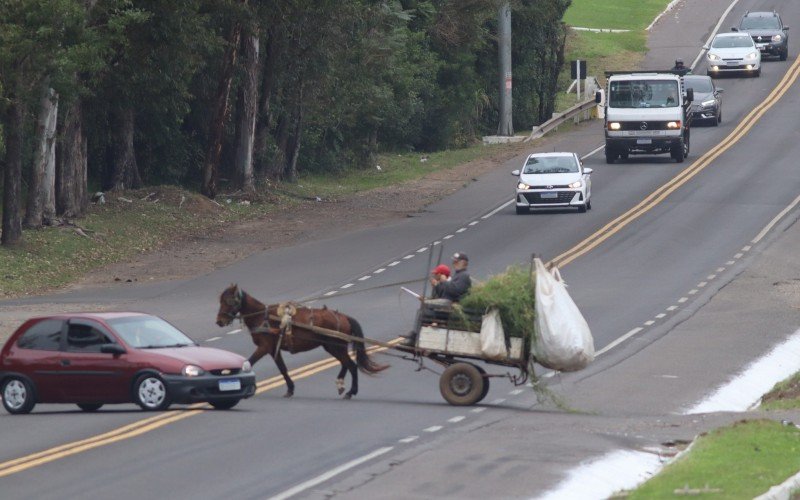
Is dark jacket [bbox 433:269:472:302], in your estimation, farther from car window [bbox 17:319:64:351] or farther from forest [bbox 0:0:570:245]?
forest [bbox 0:0:570:245]

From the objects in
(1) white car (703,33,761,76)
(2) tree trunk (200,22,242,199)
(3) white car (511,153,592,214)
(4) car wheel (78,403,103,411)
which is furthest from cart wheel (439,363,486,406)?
(1) white car (703,33,761,76)

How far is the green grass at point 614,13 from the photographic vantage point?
8488cm

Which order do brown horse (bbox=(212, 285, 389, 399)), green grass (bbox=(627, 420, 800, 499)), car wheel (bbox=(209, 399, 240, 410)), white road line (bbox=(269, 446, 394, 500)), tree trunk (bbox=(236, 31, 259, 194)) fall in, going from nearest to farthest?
green grass (bbox=(627, 420, 800, 499))
white road line (bbox=(269, 446, 394, 500))
car wheel (bbox=(209, 399, 240, 410))
brown horse (bbox=(212, 285, 389, 399))
tree trunk (bbox=(236, 31, 259, 194))

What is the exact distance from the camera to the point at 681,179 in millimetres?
45438

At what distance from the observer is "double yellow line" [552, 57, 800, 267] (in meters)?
34.9

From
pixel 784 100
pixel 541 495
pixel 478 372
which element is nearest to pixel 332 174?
pixel 784 100

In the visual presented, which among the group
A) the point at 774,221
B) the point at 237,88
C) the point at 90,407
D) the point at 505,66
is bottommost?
the point at 90,407

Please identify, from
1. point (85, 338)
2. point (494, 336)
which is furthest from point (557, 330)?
point (85, 338)

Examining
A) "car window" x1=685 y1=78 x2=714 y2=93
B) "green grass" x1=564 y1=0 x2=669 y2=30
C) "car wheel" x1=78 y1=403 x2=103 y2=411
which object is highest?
"green grass" x1=564 y1=0 x2=669 y2=30

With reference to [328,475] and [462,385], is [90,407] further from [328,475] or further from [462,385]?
[328,475]

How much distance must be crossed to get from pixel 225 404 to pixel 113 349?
60.8 inches

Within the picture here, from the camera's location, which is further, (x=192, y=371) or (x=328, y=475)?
(x=192, y=371)

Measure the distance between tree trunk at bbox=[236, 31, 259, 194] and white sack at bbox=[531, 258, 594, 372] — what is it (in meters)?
28.4

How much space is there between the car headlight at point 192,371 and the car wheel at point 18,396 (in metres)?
2.34
